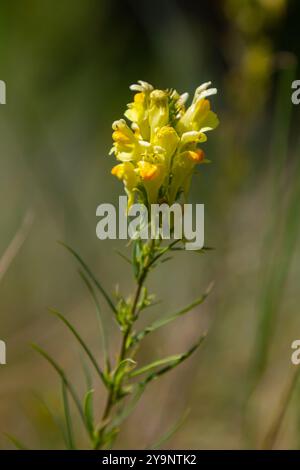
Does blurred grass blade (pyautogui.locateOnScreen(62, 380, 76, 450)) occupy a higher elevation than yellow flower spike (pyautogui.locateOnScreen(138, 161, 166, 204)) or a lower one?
lower

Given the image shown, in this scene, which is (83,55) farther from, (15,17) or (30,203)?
(30,203)

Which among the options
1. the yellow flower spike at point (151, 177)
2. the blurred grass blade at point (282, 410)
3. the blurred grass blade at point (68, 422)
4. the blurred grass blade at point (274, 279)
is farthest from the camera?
the blurred grass blade at point (274, 279)

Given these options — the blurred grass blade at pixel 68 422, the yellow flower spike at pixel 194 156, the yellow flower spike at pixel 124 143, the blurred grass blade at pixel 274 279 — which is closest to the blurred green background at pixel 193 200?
the blurred grass blade at pixel 274 279

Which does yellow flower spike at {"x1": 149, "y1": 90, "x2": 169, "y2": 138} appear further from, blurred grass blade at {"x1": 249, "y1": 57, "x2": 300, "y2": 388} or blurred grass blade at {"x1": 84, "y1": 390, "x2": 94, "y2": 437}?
blurred grass blade at {"x1": 249, "y1": 57, "x2": 300, "y2": 388}

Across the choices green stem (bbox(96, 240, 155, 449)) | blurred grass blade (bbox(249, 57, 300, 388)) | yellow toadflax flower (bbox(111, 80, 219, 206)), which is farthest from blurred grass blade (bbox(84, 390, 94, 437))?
blurred grass blade (bbox(249, 57, 300, 388))

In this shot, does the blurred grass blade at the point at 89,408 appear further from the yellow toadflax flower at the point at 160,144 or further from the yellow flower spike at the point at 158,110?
the yellow flower spike at the point at 158,110
